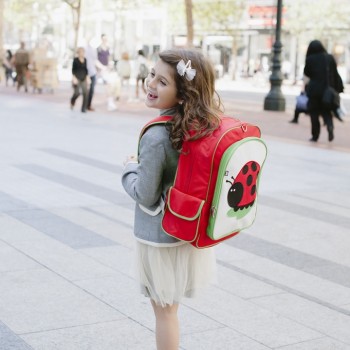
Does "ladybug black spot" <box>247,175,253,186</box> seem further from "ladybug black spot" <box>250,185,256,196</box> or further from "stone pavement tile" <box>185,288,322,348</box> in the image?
"stone pavement tile" <box>185,288,322,348</box>

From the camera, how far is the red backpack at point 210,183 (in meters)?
3.02

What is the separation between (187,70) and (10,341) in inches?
70.5

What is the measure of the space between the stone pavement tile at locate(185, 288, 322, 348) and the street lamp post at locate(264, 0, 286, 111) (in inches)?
659

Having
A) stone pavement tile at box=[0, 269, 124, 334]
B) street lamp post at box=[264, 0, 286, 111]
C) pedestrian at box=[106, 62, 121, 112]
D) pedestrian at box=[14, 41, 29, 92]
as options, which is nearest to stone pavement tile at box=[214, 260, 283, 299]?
stone pavement tile at box=[0, 269, 124, 334]

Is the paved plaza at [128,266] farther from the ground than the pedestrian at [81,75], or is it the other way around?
the pedestrian at [81,75]

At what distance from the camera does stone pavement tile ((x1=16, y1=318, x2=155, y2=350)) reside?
4.00 metres

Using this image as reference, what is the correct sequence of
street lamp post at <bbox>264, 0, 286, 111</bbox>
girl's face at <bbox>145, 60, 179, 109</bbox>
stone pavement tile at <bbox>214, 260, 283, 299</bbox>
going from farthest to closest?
street lamp post at <bbox>264, 0, 286, 111</bbox> → stone pavement tile at <bbox>214, 260, 283, 299</bbox> → girl's face at <bbox>145, 60, 179, 109</bbox>

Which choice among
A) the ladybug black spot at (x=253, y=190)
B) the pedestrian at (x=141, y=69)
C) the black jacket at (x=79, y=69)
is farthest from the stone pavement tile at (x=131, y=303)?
the pedestrian at (x=141, y=69)

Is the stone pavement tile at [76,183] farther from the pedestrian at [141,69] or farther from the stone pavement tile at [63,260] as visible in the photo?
the pedestrian at [141,69]

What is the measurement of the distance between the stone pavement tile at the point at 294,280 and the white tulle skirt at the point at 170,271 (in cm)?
191

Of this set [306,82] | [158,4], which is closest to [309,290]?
[306,82]

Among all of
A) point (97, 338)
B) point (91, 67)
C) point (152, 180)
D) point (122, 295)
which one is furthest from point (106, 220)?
point (91, 67)

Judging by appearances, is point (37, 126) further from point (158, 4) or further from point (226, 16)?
point (158, 4)

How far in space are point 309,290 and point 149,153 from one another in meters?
2.50
